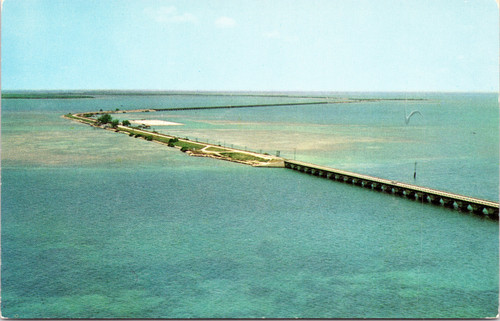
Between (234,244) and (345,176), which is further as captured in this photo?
(345,176)

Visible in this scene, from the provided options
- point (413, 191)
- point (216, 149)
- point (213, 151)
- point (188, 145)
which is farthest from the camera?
point (188, 145)

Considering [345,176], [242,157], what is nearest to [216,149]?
[242,157]

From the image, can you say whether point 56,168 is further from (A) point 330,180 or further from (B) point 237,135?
(B) point 237,135

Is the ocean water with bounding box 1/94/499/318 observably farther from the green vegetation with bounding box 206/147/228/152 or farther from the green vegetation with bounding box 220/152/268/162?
the green vegetation with bounding box 206/147/228/152

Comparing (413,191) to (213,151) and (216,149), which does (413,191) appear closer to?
(213,151)

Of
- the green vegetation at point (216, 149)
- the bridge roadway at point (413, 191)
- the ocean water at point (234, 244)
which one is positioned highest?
the green vegetation at point (216, 149)

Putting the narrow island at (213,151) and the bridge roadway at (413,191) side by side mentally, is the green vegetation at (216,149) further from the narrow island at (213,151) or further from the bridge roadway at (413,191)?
the bridge roadway at (413,191)

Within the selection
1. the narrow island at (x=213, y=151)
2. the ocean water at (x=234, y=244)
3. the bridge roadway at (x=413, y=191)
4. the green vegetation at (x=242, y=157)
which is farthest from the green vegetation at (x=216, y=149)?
the bridge roadway at (x=413, y=191)
